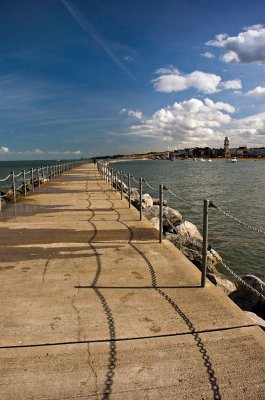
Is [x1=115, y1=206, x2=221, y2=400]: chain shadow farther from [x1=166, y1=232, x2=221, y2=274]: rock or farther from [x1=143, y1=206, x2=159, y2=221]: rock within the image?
[x1=143, y1=206, x2=159, y2=221]: rock

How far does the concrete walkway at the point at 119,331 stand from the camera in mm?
2994

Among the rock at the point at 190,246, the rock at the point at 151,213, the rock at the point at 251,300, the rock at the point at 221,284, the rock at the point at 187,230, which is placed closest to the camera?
the rock at the point at 251,300

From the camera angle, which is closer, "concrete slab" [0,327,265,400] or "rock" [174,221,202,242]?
"concrete slab" [0,327,265,400]

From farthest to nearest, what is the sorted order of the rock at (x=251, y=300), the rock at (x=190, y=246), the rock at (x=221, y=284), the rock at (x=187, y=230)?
the rock at (x=187, y=230), the rock at (x=190, y=246), the rock at (x=221, y=284), the rock at (x=251, y=300)

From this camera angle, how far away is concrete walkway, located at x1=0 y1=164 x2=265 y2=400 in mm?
2994

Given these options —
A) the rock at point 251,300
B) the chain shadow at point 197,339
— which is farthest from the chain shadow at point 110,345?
the rock at point 251,300

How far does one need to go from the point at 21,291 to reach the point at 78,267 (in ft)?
3.88

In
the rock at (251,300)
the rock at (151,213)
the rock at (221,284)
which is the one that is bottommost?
the rock at (221,284)

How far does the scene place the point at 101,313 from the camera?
422cm

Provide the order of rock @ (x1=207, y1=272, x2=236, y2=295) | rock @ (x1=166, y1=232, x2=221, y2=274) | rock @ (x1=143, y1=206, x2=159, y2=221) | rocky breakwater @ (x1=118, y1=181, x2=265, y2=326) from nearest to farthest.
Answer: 1. rocky breakwater @ (x1=118, y1=181, x2=265, y2=326)
2. rock @ (x1=207, y1=272, x2=236, y2=295)
3. rock @ (x1=166, y1=232, x2=221, y2=274)
4. rock @ (x1=143, y1=206, x2=159, y2=221)

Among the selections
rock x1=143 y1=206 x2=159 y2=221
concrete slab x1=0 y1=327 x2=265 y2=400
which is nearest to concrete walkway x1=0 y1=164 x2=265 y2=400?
concrete slab x1=0 y1=327 x2=265 y2=400

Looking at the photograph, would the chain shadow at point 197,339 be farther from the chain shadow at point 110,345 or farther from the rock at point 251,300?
the rock at point 251,300

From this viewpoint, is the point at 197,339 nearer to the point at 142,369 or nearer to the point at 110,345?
the point at 142,369

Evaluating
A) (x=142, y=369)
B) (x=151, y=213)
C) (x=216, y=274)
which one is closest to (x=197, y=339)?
(x=142, y=369)
